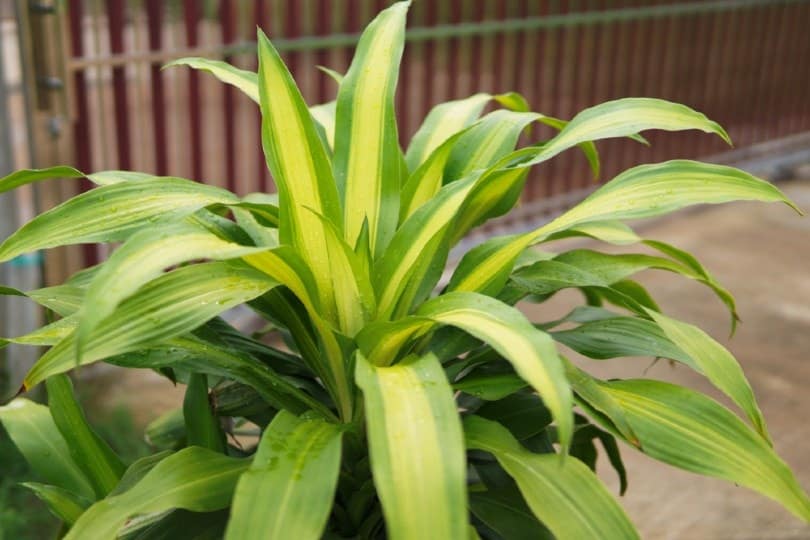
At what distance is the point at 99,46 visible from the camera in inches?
113

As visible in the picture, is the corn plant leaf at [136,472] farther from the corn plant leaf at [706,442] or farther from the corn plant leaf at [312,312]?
the corn plant leaf at [706,442]

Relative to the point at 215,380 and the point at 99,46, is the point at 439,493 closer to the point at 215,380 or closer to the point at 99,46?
the point at 215,380

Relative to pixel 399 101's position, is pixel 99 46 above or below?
above

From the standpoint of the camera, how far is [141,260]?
3.01 feet

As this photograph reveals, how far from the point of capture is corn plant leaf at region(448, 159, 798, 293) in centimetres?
112

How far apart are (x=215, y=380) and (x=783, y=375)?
8.72ft

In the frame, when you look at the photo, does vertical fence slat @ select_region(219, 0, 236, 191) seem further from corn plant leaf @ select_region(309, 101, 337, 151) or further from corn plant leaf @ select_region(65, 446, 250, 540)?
corn plant leaf @ select_region(65, 446, 250, 540)

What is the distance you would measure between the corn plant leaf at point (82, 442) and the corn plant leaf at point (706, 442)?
0.62m

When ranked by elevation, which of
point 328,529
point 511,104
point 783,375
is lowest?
point 783,375

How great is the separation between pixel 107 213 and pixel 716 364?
67 cm

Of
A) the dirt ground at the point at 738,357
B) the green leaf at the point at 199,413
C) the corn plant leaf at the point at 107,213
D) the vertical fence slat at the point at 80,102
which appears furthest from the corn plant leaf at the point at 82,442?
the vertical fence slat at the point at 80,102

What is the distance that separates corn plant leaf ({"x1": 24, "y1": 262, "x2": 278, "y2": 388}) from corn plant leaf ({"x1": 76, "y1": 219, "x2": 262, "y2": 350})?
0.15 feet

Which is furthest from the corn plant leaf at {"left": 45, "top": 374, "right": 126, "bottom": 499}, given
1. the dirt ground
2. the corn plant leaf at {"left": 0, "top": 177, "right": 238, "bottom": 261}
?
the dirt ground

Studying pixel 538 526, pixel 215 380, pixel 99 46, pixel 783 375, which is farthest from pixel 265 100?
pixel 783 375
